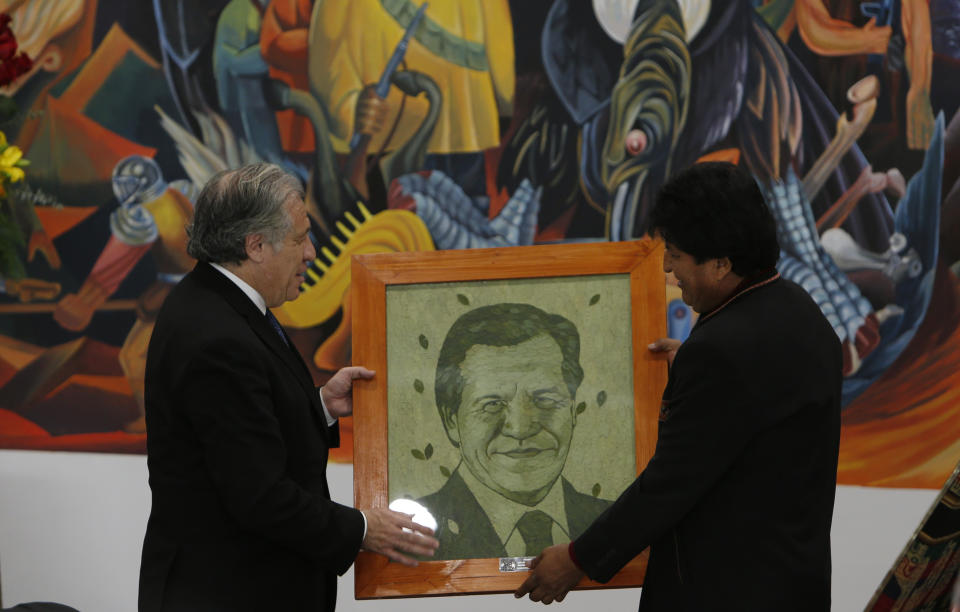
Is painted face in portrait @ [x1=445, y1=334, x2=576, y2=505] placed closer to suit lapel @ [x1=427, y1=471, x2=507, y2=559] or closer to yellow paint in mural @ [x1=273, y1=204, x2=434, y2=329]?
suit lapel @ [x1=427, y1=471, x2=507, y2=559]

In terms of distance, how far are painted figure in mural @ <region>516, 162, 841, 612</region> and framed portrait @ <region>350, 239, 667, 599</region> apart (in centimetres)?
41

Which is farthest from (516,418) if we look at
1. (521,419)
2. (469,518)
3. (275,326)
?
(275,326)

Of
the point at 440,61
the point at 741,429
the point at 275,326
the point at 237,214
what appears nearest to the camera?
the point at 741,429

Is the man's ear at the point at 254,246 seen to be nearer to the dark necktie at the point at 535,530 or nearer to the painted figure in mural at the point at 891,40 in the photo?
the dark necktie at the point at 535,530

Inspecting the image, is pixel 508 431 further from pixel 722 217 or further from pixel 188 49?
pixel 188 49

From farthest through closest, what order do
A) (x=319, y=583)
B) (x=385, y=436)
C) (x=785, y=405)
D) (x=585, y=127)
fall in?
(x=585, y=127) < (x=385, y=436) < (x=319, y=583) < (x=785, y=405)

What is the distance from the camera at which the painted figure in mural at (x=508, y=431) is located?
268cm

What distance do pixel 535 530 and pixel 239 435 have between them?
3.10ft

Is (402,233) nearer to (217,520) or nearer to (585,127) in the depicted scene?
(585,127)

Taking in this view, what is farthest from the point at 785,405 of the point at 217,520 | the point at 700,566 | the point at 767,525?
the point at 217,520

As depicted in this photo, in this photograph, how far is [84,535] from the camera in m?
4.36

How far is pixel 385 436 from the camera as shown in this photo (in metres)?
2.69

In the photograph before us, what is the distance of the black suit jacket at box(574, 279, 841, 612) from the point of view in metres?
2.15

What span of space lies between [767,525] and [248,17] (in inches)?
127
